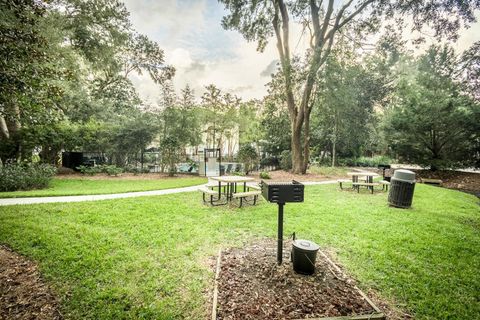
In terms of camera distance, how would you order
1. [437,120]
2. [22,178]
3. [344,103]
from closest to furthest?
[22,178] → [437,120] → [344,103]

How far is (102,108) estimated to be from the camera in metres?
17.1

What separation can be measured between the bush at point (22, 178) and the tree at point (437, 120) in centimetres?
2176

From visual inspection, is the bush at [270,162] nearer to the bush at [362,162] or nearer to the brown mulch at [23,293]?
the bush at [362,162]

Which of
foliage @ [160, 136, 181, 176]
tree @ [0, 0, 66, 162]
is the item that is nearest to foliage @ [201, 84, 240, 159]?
foliage @ [160, 136, 181, 176]

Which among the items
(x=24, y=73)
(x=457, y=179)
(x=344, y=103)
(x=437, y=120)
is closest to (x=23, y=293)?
(x=24, y=73)

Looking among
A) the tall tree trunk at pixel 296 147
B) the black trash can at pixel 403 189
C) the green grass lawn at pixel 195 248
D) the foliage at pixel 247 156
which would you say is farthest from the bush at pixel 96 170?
the black trash can at pixel 403 189

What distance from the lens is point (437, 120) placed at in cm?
1504

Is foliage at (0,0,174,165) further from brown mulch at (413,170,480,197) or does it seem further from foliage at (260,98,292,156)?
brown mulch at (413,170,480,197)

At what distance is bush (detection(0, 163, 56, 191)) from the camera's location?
8266 mm

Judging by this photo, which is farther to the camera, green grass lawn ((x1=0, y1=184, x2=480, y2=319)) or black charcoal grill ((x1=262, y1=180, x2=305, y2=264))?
black charcoal grill ((x1=262, y1=180, x2=305, y2=264))

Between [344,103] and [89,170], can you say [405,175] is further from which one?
[89,170]

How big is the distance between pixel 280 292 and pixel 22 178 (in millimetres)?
10684

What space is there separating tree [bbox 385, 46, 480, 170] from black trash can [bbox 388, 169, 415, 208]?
1125 centimetres

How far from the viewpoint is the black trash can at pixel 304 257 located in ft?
10.3
